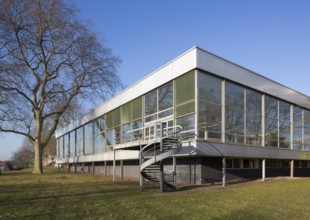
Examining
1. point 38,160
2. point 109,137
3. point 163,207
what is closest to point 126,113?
point 109,137

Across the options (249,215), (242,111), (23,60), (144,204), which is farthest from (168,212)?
(23,60)

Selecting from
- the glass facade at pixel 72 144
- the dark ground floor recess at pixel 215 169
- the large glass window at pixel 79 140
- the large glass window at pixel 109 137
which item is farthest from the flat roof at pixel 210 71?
the glass facade at pixel 72 144

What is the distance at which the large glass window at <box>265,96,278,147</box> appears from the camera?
21.9 meters

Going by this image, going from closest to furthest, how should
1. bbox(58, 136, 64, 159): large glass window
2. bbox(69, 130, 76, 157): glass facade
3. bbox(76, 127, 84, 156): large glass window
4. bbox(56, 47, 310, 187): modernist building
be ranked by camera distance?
bbox(56, 47, 310, 187): modernist building
bbox(76, 127, 84, 156): large glass window
bbox(69, 130, 76, 157): glass facade
bbox(58, 136, 64, 159): large glass window

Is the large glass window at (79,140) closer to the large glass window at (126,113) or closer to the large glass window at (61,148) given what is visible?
the large glass window at (61,148)

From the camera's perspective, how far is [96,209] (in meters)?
9.38

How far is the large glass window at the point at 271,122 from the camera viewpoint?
72.0 feet

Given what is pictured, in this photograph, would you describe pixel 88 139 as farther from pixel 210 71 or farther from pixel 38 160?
pixel 210 71

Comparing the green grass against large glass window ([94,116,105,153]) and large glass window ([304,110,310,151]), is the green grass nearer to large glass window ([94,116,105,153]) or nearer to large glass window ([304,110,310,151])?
large glass window ([304,110,310,151])

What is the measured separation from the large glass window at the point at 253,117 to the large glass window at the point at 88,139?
20.7 metres

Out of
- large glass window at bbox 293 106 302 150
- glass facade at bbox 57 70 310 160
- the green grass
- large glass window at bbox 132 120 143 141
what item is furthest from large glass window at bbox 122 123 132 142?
large glass window at bbox 293 106 302 150

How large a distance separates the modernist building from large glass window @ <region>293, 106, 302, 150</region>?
86 mm

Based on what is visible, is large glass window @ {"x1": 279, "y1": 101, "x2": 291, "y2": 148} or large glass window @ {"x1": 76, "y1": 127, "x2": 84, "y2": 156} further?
large glass window @ {"x1": 76, "y1": 127, "x2": 84, "y2": 156}

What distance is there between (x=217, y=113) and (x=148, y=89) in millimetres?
5917
